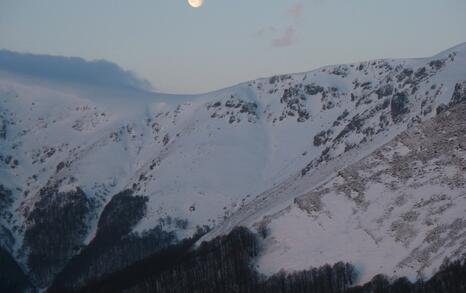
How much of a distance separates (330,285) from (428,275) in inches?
927

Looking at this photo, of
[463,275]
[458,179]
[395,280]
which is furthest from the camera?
[458,179]

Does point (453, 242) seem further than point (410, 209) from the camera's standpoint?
No

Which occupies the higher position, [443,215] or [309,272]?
[443,215]

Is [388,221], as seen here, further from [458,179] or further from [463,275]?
[463,275]

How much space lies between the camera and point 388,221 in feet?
Result: 655

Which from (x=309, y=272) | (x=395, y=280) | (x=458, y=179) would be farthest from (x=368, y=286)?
(x=458, y=179)

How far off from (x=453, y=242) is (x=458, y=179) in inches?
1026

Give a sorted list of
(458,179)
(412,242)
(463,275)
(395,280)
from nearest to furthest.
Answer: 1. (463,275)
2. (395,280)
3. (412,242)
4. (458,179)

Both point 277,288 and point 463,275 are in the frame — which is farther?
point 277,288

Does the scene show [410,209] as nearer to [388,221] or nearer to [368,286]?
[388,221]

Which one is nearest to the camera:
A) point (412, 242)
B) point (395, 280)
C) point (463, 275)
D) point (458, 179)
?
point (463, 275)

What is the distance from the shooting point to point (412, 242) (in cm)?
18738

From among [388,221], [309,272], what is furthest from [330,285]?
[388,221]

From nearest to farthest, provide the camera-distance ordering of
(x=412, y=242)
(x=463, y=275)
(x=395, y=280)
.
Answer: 1. (x=463, y=275)
2. (x=395, y=280)
3. (x=412, y=242)
